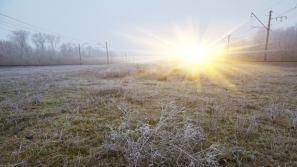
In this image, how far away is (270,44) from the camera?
1953 inches

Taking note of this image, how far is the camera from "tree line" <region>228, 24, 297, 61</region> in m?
29.9

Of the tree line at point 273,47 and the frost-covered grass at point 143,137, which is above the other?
the tree line at point 273,47

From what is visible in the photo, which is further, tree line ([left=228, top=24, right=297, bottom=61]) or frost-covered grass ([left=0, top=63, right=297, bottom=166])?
tree line ([left=228, top=24, right=297, bottom=61])

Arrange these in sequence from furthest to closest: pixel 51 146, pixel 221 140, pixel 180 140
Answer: pixel 221 140
pixel 51 146
pixel 180 140

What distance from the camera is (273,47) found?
151 feet

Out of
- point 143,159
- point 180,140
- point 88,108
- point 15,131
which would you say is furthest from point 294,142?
point 15,131

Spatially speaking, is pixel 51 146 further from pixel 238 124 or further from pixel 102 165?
pixel 238 124

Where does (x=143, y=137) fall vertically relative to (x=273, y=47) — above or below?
below

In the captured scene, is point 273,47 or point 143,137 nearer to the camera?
point 143,137

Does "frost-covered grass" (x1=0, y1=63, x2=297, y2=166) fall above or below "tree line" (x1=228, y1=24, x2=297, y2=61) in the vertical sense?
below

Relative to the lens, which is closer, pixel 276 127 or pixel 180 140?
pixel 180 140

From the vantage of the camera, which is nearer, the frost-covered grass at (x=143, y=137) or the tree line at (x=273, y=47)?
the frost-covered grass at (x=143, y=137)

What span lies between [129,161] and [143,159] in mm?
176

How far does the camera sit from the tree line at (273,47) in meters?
29.9
